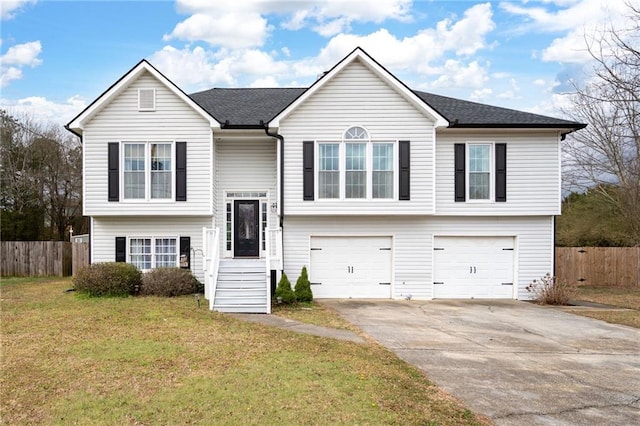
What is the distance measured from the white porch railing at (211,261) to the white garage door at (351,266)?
327 centimetres

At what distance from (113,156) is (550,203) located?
1438cm

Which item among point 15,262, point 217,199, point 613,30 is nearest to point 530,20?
point 613,30

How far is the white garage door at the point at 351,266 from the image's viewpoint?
14.8 metres

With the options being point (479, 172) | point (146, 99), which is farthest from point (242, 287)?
point (479, 172)

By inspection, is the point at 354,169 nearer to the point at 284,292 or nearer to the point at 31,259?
the point at 284,292

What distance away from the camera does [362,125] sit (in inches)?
563

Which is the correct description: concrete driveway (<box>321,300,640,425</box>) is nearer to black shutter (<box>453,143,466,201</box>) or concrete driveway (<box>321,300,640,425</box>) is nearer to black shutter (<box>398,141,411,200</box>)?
black shutter (<box>398,141,411,200</box>)

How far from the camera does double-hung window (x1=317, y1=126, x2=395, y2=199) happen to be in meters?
14.2

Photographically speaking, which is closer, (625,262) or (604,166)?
(625,262)

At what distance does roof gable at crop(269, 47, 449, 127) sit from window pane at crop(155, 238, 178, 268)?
5.25 metres

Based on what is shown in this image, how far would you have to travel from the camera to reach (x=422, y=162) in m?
14.2

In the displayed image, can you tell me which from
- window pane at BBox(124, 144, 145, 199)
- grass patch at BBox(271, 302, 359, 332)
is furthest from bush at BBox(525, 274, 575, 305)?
window pane at BBox(124, 144, 145, 199)

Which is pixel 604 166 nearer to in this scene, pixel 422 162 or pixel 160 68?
pixel 422 162

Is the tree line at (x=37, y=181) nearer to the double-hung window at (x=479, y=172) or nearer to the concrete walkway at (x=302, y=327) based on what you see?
the concrete walkway at (x=302, y=327)
